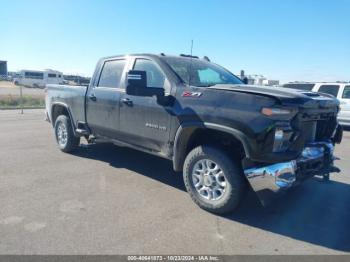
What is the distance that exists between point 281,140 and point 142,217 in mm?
1833

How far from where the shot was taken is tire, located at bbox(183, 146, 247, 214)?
3805 millimetres

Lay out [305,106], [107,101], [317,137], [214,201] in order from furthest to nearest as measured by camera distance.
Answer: [107,101] < [317,137] < [214,201] < [305,106]

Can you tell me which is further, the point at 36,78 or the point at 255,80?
the point at 36,78

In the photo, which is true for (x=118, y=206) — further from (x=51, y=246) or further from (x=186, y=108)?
(x=186, y=108)

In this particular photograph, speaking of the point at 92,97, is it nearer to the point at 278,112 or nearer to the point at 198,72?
the point at 198,72

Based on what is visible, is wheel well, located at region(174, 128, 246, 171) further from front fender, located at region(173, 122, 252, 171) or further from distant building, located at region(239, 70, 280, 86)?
distant building, located at region(239, 70, 280, 86)

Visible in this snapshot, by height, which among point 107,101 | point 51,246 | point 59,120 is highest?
point 107,101

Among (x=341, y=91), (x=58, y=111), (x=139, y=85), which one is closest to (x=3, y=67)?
(x=58, y=111)

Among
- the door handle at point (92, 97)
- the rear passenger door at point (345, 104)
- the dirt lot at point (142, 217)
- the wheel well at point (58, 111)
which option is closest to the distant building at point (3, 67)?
the wheel well at point (58, 111)

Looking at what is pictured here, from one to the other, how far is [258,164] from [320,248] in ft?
3.41

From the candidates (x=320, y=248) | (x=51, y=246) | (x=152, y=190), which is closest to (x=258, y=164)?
(x=320, y=248)

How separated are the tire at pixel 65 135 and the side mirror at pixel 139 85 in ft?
9.46

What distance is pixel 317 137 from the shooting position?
4320 millimetres

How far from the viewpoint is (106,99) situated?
17.9 feet
